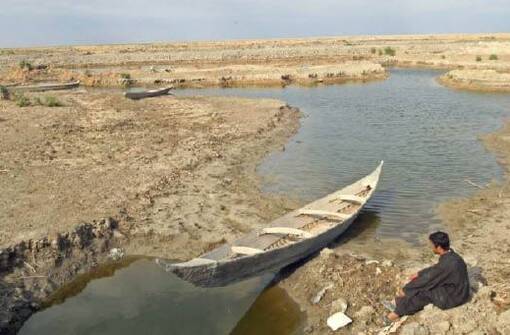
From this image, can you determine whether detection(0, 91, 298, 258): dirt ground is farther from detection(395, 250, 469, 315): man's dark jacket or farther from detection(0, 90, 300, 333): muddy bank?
detection(395, 250, 469, 315): man's dark jacket

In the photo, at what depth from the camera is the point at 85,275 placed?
11617mm

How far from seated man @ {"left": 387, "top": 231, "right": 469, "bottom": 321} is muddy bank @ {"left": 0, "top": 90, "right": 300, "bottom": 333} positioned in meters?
5.88

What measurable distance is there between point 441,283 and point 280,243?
4.50m

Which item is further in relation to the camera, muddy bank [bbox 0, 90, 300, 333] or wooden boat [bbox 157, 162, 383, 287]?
muddy bank [bbox 0, 90, 300, 333]

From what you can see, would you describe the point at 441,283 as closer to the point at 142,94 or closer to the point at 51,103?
the point at 51,103

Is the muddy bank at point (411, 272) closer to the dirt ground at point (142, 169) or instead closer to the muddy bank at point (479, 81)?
the dirt ground at point (142, 169)

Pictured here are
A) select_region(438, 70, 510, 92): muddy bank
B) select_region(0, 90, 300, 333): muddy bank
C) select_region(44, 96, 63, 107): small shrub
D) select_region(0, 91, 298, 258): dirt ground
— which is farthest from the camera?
select_region(438, 70, 510, 92): muddy bank

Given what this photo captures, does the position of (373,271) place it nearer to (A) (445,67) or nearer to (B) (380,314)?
(B) (380,314)

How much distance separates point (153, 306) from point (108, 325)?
1.02m

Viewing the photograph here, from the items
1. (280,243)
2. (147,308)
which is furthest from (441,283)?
(147,308)

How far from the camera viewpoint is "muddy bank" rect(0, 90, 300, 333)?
11781 mm

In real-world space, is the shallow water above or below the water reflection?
above

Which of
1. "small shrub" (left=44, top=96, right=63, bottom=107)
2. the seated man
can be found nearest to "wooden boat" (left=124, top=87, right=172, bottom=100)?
"small shrub" (left=44, top=96, right=63, bottom=107)

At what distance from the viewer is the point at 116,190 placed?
1576cm
